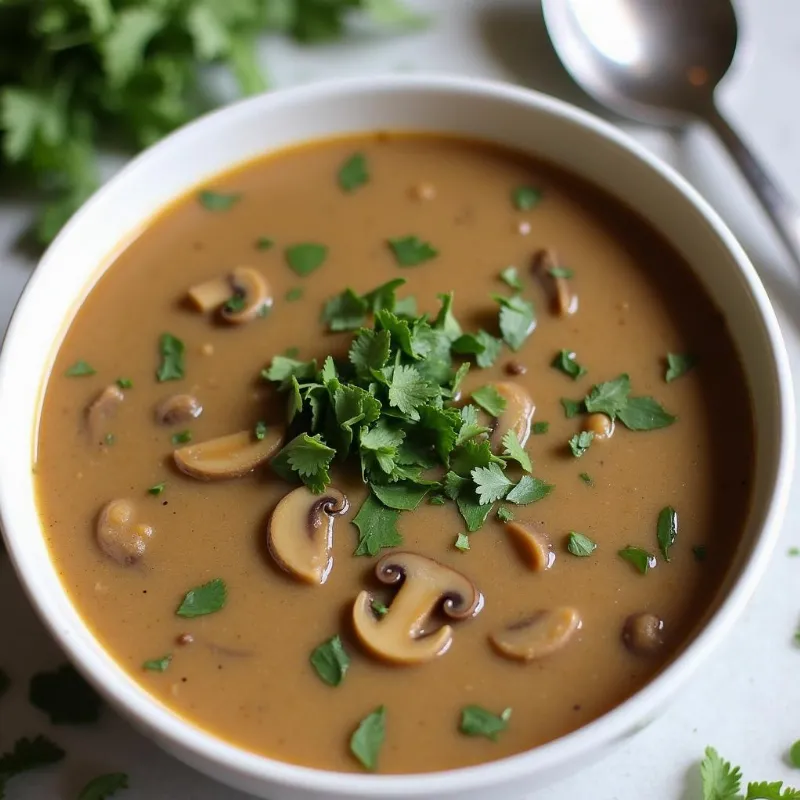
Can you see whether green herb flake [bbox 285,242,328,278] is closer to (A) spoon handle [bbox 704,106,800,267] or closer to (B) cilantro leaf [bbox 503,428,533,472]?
(B) cilantro leaf [bbox 503,428,533,472]

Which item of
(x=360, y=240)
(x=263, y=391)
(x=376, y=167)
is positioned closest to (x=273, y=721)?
(x=263, y=391)

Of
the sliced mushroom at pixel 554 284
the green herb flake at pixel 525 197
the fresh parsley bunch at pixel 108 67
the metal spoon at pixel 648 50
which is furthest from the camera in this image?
the metal spoon at pixel 648 50

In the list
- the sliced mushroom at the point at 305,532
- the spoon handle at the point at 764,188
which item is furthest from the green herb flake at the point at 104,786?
the spoon handle at the point at 764,188

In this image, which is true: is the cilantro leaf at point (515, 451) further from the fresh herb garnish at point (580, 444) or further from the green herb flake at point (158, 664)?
the green herb flake at point (158, 664)

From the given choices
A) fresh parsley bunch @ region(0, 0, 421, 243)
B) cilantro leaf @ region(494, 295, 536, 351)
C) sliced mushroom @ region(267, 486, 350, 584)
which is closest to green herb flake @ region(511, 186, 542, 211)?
cilantro leaf @ region(494, 295, 536, 351)

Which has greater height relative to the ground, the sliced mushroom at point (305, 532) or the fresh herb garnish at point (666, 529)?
the fresh herb garnish at point (666, 529)

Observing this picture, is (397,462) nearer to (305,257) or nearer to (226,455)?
(226,455)

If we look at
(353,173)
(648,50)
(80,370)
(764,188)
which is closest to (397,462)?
(80,370)
